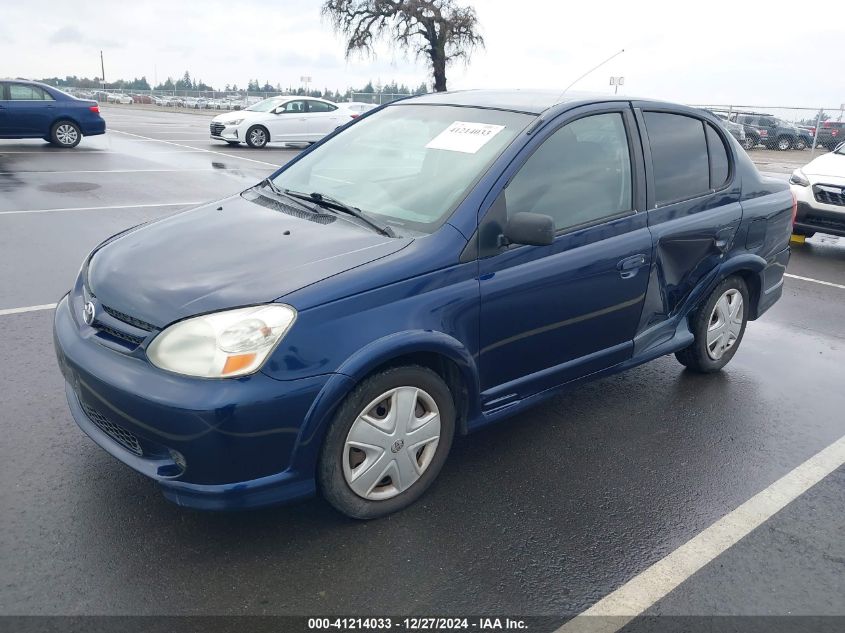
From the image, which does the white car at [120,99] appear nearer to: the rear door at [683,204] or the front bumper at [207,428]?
the rear door at [683,204]

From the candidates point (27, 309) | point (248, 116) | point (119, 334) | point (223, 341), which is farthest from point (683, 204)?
point (248, 116)

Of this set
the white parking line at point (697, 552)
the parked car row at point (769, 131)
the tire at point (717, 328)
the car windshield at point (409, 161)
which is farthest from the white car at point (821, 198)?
the parked car row at point (769, 131)

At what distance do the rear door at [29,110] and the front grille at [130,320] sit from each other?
1602 centimetres

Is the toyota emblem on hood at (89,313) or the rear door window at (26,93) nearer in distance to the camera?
the toyota emblem on hood at (89,313)

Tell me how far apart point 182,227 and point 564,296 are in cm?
183

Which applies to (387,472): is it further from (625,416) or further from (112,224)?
(112,224)

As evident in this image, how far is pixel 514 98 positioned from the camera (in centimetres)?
389

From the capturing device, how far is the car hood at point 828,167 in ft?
29.3

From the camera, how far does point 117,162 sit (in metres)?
14.6

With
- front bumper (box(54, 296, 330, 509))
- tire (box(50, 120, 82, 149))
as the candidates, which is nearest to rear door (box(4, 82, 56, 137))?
tire (box(50, 120, 82, 149))

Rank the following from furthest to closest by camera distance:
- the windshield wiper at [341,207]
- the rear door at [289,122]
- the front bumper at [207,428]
A: the rear door at [289,122] < the windshield wiper at [341,207] < the front bumper at [207,428]

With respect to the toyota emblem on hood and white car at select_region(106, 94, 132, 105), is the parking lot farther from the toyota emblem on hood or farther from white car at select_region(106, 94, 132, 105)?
white car at select_region(106, 94, 132, 105)

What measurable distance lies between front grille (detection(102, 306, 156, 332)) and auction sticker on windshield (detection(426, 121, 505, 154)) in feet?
5.44

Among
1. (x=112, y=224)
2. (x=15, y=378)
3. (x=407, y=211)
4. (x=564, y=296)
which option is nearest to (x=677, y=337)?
(x=564, y=296)
